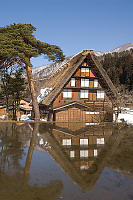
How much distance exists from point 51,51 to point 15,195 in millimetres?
18674

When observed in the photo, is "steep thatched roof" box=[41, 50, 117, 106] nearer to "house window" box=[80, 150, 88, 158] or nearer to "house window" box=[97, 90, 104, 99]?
"house window" box=[97, 90, 104, 99]

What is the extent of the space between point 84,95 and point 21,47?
32.0 ft

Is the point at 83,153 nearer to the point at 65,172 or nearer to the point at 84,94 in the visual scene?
the point at 65,172

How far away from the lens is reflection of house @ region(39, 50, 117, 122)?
22672mm

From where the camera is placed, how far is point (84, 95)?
24.1 meters

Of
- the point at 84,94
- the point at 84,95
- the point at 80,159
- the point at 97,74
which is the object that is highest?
the point at 97,74

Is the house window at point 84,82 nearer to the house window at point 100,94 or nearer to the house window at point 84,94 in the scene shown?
the house window at point 84,94

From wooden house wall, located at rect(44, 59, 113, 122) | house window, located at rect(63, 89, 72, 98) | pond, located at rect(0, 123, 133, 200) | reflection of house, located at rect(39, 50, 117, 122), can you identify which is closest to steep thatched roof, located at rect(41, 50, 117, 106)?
reflection of house, located at rect(39, 50, 117, 122)

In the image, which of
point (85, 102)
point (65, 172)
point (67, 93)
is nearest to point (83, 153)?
point (65, 172)

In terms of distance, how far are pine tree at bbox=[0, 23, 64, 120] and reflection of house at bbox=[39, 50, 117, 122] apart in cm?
236

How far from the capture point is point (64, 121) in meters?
22.6

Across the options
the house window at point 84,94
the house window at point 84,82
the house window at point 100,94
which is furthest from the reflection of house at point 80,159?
the house window at point 100,94

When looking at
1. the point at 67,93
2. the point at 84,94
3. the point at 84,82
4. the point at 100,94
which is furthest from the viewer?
the point at 100,94

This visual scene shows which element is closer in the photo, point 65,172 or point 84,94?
point 65,172
